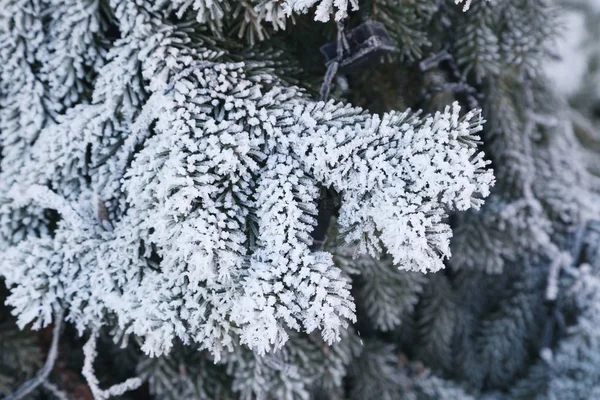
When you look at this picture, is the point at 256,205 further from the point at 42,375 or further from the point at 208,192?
the point at 42,375

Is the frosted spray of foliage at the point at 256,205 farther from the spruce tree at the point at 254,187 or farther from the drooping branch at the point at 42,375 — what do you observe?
the drooping branch at the point at 42,375

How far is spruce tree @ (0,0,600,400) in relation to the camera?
1.37 ft

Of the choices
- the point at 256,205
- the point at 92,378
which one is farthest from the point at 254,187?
the point at 92,378

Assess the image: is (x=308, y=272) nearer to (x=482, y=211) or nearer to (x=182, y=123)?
(x=182, y=123)

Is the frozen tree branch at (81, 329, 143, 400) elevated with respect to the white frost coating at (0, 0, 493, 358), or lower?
lower

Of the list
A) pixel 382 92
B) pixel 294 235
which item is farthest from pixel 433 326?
pixel 294 235

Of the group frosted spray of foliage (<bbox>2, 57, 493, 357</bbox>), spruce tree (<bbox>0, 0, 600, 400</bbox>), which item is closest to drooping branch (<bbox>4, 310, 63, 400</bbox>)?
spruce tree (<bbox>0, 0, 600, 400</bbox>)

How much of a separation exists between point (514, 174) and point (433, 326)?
Result: 11.6 inches

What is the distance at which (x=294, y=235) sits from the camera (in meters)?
0.43

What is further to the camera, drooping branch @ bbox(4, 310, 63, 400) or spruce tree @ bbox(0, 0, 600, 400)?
drooping branch @ bbox(4, 310, 63, 400)

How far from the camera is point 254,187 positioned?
0.46 meters

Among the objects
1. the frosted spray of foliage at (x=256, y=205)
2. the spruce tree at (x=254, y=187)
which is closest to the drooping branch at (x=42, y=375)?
the spruce tree at (x=254, y=187)

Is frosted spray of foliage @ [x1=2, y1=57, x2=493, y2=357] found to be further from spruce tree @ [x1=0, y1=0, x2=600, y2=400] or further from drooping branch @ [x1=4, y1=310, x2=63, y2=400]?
drooping branch @ [x1=4, y1=310, x2=63, y2=400]

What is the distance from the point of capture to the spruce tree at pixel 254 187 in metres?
0.42
